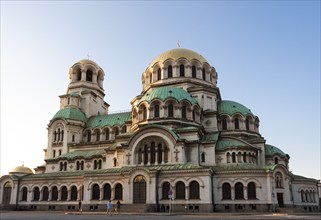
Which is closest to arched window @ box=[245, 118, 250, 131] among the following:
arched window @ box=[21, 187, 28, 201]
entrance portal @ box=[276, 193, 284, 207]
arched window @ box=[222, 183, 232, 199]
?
entrance portal @ box=[276, 193, 284, 207]

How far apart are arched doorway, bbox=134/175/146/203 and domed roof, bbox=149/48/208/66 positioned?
2299 cm

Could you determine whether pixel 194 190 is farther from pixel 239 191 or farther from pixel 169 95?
pixel 169 95

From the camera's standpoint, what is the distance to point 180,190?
3838 centimetres

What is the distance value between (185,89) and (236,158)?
47.5 ft

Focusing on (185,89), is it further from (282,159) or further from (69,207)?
(69,207)

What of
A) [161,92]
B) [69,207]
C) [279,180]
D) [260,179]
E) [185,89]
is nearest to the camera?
[260,179]

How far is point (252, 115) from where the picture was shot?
5206 cm

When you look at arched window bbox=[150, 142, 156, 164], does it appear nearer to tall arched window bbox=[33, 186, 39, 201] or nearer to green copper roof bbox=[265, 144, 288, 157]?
Result: tall arched window bbox=[33, 186, 39, 201]

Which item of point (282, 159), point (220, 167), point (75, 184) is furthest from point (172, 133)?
point (282, 159)

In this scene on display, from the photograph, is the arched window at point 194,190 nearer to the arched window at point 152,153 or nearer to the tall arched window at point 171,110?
the arched window at point 152,153

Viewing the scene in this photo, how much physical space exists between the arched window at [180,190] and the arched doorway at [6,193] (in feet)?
84.0

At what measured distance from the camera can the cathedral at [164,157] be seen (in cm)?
3784

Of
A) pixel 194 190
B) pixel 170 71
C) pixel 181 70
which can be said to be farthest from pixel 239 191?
pixel 170 71

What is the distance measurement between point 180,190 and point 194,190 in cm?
163
